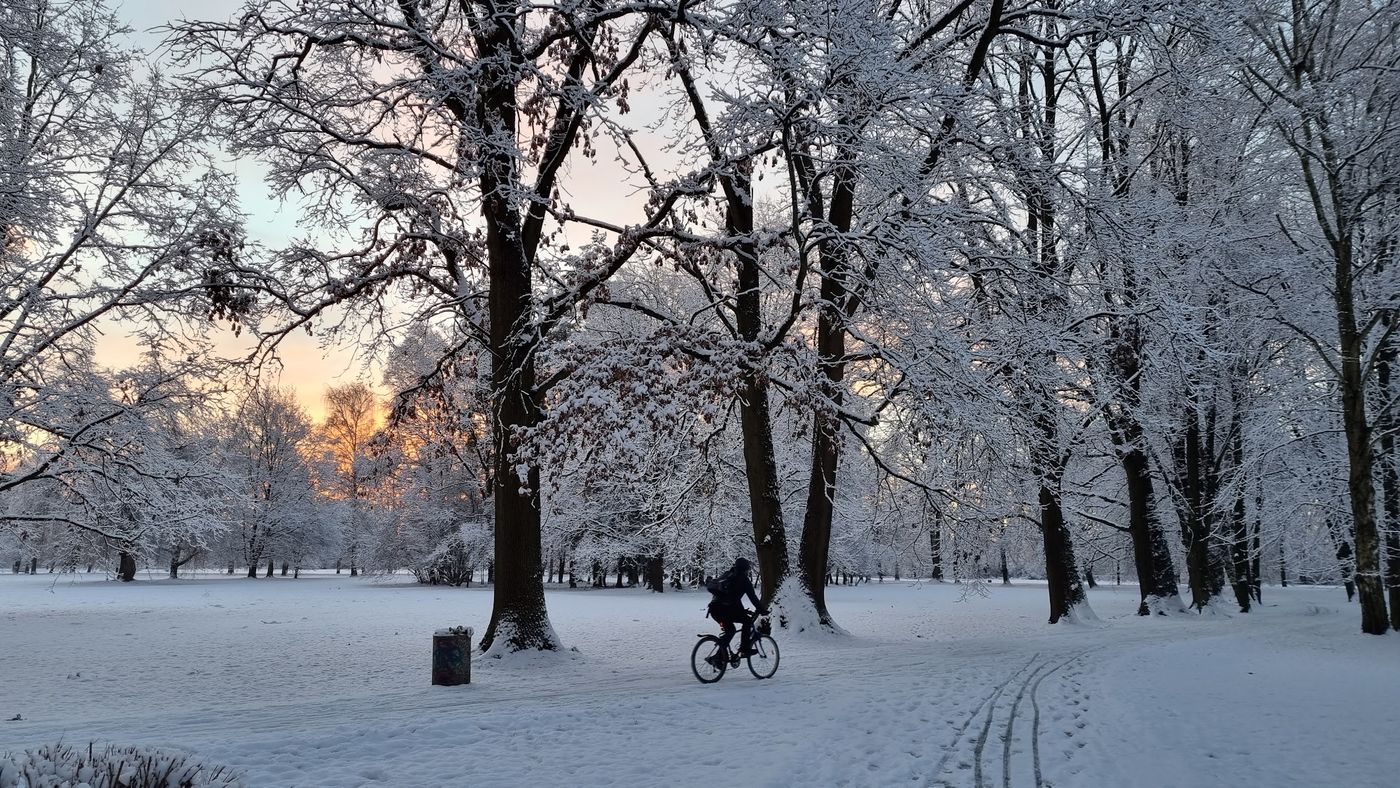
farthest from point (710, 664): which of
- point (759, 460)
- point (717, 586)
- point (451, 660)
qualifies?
point (759, 460)

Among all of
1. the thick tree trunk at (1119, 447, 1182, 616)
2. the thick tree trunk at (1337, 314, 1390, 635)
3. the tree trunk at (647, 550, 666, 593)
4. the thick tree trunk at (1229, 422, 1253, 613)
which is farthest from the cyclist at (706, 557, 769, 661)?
the tree trunk at (647, 550, 666, 593)

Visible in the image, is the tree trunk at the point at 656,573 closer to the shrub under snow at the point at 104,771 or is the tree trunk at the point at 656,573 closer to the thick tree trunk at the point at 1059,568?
the thick tree trunk at the point at 1059,568

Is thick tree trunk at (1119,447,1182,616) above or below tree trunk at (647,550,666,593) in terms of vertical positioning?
above

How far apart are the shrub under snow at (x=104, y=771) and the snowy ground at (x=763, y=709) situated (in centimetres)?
114

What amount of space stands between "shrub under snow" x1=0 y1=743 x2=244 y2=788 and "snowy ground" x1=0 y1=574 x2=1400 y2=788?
114 centimetres

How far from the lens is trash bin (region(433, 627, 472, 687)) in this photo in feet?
35.9

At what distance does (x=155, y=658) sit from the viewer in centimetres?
1595

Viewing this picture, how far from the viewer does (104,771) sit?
14.5ft

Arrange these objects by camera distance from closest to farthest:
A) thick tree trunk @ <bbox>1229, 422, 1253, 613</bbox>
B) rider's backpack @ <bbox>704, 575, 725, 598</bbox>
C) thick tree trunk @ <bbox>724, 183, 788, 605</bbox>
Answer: rider's backpack @ <bbox>704, 575, 725, 598</bbox> < thick tree trunk @ <bbox>724, 183, 788, 605</bbox> < thick tree trunk @ <bbox>1229, 422, 1253, 613</bbox>

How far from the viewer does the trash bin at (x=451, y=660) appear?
10.9 meters

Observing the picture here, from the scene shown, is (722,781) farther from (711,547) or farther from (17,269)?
(711,547)

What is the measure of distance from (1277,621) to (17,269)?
30984 millimetres

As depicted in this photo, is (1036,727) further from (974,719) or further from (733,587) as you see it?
(733,587)

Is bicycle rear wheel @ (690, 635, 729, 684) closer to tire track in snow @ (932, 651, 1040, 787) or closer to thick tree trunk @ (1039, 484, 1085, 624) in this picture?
tire track in snow @ (932, 651, 1040, 787)
